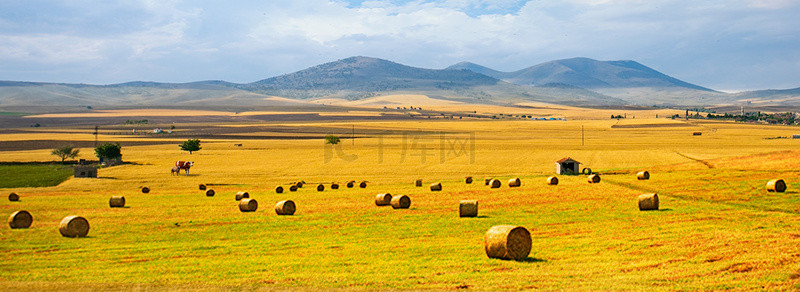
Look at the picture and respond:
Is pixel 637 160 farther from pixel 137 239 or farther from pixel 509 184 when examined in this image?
pixel 137 239

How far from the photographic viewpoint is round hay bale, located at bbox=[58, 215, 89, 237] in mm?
28719

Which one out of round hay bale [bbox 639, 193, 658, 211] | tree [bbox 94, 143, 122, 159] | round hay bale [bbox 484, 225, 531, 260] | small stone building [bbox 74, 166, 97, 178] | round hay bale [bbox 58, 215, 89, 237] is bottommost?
small stone building [bbox 74, 166, 97, 178]

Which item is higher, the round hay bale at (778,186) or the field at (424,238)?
the round hay bale at (778,186)

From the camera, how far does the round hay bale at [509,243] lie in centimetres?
2128

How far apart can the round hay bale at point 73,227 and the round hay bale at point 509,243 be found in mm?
18006

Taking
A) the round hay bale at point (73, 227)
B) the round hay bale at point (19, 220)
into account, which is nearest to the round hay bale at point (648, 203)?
the round hay bale at point (73, 227)

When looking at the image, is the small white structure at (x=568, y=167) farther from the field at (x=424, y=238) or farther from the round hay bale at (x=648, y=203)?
the round hay bale at (x=648, y=203)

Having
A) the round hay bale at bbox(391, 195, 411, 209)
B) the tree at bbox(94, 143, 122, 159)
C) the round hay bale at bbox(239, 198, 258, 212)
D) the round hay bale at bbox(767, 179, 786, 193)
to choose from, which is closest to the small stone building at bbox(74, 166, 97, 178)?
the tree at bbox(94, 143, 122, 159)

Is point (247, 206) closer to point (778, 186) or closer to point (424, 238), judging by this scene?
point (424, 238)

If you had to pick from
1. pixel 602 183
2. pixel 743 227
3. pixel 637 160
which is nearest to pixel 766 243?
pixel 743 227

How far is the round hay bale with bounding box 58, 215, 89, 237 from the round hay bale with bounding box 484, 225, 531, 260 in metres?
18.0

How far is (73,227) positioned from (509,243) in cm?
1890

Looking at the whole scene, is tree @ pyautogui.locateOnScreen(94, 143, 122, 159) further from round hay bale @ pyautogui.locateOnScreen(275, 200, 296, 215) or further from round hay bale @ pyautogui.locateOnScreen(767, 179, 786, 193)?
round hay bale @ pyautogui.locateOnScreen(767, 179, 786, 193)

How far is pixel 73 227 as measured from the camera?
2880 centimetres
